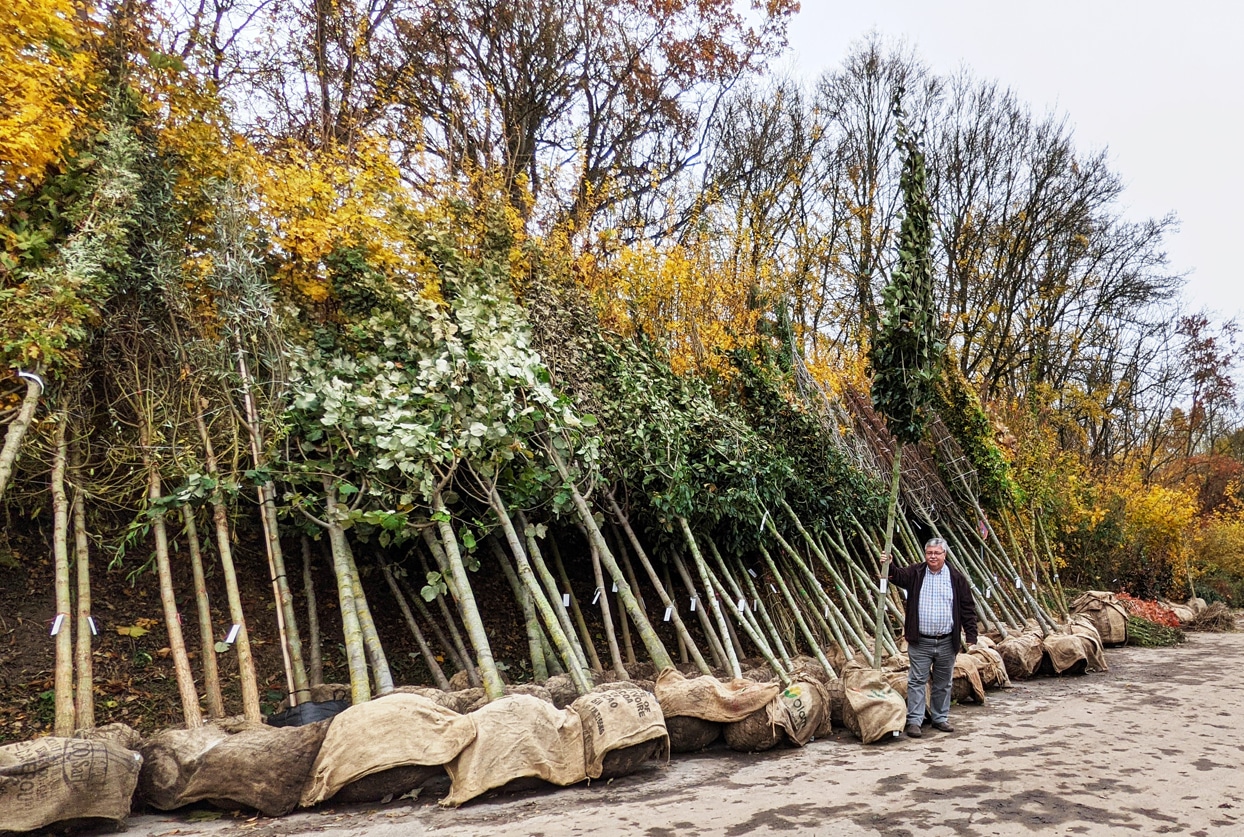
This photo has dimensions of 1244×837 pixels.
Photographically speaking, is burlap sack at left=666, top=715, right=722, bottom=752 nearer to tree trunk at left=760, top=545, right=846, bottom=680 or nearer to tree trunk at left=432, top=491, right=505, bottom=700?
tree trunk at left=432, top=491, right=505, bottom=700

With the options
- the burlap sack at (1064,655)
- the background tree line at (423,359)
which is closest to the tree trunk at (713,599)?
the background tree line at (423,359)

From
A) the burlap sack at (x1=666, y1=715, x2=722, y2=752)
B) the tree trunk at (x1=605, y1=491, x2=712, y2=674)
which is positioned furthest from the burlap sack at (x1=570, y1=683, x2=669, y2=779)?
the tree trunk at (x1=605, y1=491, x2=712, y2=674)

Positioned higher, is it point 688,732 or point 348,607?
point 348,607

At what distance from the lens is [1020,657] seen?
806cm

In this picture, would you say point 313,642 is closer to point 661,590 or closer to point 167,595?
point 167,595

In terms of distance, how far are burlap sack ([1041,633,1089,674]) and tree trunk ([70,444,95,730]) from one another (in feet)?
30.3

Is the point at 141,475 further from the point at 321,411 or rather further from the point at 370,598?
the point at 370,598

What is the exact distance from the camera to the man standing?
5.62 metres

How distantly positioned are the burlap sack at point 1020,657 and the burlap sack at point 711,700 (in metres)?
4.35

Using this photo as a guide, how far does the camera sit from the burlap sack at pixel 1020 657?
807 cm

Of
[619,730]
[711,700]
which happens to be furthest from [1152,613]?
[619,730]

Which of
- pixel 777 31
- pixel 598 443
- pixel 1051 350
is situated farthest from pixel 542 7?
pixel 1051 350

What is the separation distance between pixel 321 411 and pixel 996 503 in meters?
11.0

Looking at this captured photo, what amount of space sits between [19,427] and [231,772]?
2800 mm
